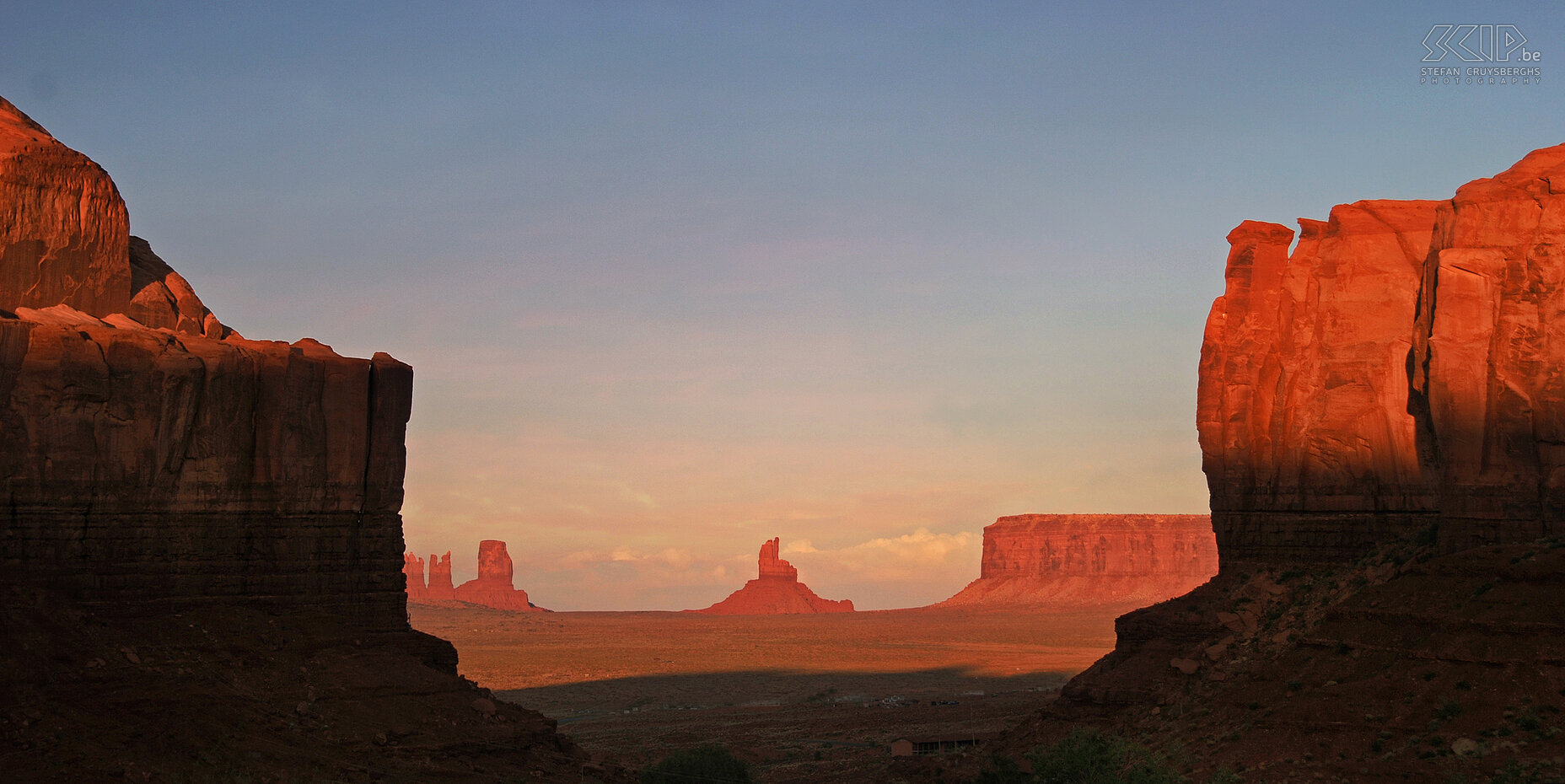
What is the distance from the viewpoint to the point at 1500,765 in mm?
23297

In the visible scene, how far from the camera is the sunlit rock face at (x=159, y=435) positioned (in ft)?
92.9

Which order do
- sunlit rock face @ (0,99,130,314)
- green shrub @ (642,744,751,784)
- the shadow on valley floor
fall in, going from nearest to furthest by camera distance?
sunlit rock face @ (0,99,130,314), green shrub @ (642,744,751,784), the shadow on valley floor

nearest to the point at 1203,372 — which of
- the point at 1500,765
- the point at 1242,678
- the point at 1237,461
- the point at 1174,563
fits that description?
the point at 1237,461

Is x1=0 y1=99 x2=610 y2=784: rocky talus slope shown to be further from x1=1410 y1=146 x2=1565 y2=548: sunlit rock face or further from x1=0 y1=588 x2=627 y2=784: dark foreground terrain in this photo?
x1=1410 y1=146 x2=1565 y2=548: sunlit rock face

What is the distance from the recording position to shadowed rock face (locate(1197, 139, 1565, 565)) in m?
27.2

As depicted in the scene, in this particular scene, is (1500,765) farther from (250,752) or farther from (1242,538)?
(250,752)

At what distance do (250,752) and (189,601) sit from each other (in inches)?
176

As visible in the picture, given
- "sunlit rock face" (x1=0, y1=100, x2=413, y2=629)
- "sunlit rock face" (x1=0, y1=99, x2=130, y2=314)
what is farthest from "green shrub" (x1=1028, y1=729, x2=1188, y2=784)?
"sunlit rock face" (x1=0, y1=99, x2=130, y2=314)

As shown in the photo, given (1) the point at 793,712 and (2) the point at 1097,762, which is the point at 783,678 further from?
(2) the point at 1097,762

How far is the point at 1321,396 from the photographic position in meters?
37.6

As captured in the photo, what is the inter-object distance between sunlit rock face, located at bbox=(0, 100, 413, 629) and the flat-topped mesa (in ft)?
74.0

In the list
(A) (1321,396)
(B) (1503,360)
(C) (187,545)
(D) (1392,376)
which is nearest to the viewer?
(B) (1503,360)

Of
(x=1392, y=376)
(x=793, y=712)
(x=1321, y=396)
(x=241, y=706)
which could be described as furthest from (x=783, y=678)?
(x=241, y=706)

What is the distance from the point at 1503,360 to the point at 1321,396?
33.3 feet
